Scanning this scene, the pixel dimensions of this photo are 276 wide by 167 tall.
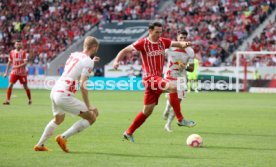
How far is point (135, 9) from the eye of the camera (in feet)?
160

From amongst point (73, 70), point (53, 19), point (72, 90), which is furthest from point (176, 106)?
point (53, 19)

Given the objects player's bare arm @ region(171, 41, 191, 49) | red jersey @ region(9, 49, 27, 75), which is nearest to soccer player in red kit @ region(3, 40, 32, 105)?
red jersey @ region(9, 49, 27, 75)

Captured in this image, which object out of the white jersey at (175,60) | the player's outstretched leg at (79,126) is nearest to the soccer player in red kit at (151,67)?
the player's outstretched leg at (79,126)

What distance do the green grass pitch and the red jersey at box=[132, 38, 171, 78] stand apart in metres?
1.41

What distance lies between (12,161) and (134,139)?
3941mm

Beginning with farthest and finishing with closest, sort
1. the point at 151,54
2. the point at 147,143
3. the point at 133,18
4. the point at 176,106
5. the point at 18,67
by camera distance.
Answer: the point at 133,18 → the point at 18,67 → the point at 176,106 → the point at 151,54 → the point at 147,143

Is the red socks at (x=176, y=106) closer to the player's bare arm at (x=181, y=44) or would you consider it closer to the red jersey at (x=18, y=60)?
the player's bare arm at (x=181, y=44)

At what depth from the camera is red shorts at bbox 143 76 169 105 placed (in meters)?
13.2

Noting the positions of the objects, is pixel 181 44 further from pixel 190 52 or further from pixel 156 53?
pixel 190 52

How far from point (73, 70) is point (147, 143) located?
2.55 m

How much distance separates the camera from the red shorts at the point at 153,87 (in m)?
13.2

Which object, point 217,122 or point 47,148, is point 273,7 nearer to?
point 217,122

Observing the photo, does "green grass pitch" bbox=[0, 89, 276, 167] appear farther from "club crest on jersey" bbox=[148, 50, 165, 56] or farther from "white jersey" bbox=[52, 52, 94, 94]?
"club crest on jersey" bbox=[148, 50, 165, 56]

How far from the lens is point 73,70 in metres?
11.2
